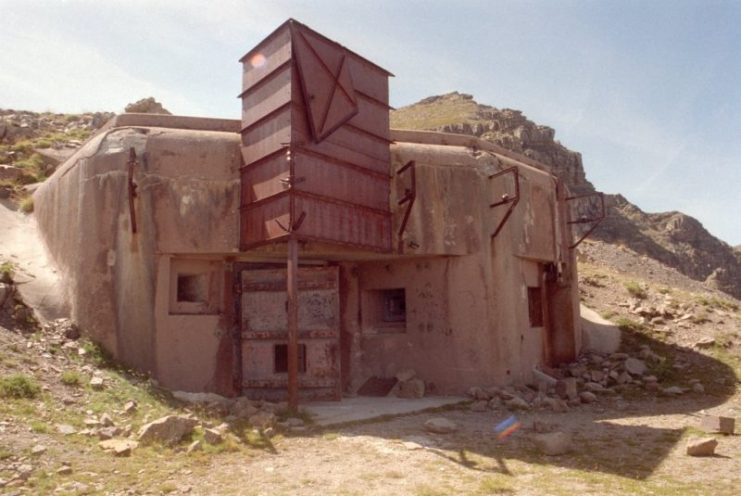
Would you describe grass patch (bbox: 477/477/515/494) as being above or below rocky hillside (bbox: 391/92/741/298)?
below

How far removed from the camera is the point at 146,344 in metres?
8.84

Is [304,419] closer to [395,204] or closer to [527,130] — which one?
[395,204]

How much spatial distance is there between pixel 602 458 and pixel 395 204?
17.8 feet

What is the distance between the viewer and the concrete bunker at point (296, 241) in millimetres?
8938

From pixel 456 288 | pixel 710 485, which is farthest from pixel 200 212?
pixel 710 485

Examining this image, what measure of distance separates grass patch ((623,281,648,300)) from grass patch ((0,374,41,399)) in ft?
47.1

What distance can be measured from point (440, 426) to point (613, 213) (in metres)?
45.3

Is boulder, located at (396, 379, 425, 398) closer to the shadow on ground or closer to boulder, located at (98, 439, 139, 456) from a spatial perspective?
the shadow on ground

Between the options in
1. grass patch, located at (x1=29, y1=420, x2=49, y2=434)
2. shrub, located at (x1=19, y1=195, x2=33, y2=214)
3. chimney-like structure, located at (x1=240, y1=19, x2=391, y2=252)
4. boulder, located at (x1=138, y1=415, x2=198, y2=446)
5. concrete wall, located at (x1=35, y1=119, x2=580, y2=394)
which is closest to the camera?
grass patch, located at (x1=29, y1=420, x2=49, y2=434)

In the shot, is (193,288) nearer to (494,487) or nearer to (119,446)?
(119,446)

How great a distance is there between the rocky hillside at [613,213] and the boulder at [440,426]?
123ft

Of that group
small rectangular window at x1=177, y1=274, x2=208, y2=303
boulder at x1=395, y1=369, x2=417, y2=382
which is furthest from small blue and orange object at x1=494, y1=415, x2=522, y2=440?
small rectangular window at x1=177, y1=274, x2=208, y2=303

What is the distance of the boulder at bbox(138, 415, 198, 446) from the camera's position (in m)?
A: 6.17

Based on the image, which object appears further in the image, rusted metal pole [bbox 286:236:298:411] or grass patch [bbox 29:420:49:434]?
rusted metal pole [bbox 286:236:298:411]
